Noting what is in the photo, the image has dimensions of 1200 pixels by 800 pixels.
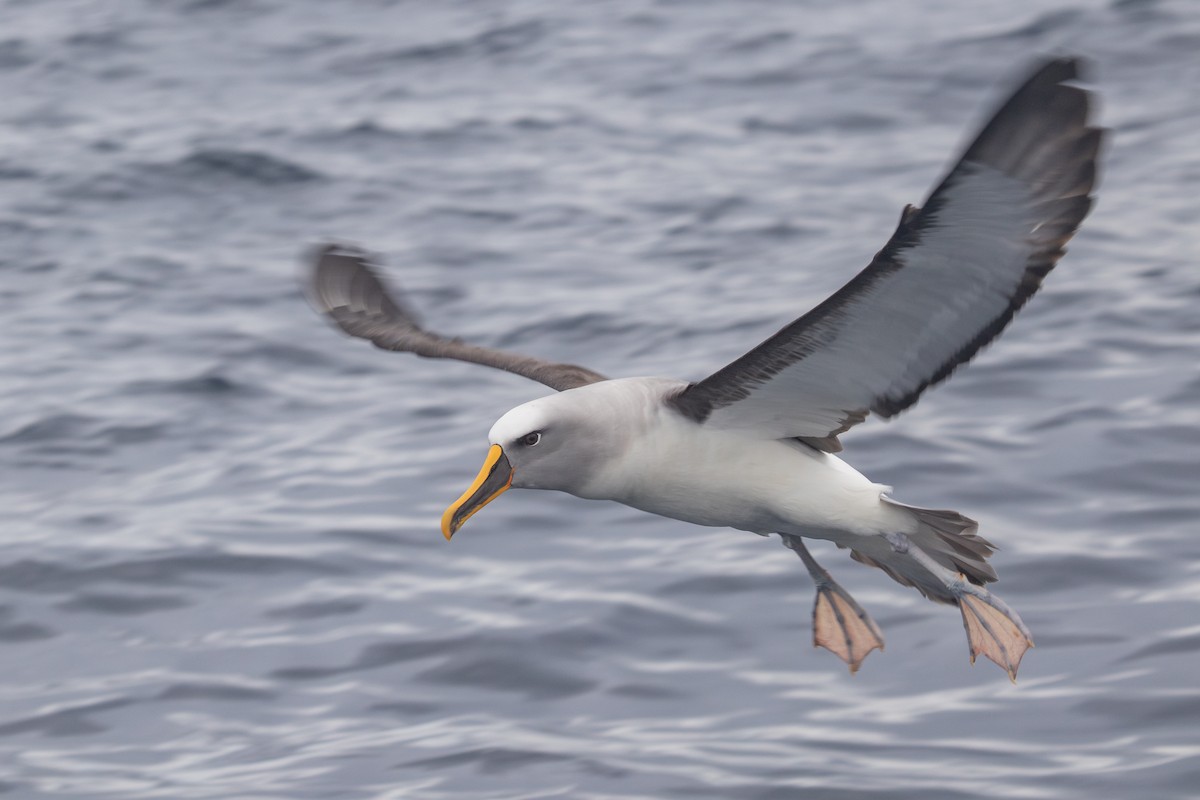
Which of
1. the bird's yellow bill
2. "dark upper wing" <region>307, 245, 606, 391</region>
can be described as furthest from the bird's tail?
"dark upper wing" <region>307, 245, 606, 391</region>

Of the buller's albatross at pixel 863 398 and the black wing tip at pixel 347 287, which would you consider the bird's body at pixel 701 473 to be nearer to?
the buller's albatross at pixel 863 398

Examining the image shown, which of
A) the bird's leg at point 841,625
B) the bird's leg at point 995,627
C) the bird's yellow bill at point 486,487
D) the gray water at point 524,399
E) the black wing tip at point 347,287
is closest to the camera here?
the bird's yellow bill at point 486,487

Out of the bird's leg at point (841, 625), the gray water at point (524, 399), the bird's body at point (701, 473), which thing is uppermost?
the bird's body at point (701, 473)

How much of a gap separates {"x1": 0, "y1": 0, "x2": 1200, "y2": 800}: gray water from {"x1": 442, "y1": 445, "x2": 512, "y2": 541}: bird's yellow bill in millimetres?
1843

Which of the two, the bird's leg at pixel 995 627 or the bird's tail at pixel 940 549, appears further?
the bird's leg at pixel 995 627

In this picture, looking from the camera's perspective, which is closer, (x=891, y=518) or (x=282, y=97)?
(x=891, y=518)

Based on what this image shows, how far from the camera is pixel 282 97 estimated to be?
19.4 meters

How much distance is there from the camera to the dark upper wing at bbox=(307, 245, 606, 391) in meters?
8.70

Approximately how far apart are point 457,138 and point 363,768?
10374 mm

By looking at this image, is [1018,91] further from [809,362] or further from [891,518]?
[891,518]

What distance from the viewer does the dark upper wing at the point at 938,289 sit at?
5.77m

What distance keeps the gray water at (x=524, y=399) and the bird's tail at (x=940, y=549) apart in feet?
3.24

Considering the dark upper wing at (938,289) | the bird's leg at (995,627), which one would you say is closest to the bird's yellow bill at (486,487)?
the dark upper wing at (938,289)

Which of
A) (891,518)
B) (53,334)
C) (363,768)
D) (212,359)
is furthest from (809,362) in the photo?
(53,334)
